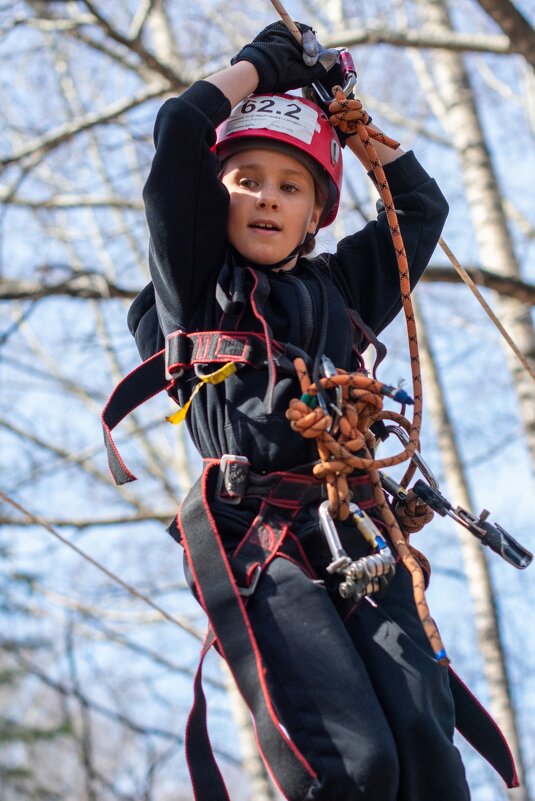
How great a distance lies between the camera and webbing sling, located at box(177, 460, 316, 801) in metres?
2.34

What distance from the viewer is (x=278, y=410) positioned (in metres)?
2.58

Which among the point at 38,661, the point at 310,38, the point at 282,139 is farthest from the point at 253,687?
the point at 38,661

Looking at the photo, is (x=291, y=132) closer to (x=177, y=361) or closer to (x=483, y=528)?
(x=177, y=361)

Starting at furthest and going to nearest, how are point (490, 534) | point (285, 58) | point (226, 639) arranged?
point (285, 58) < point (490, 534) < point (226, 639)

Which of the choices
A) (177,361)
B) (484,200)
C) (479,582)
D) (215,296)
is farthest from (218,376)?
(479,582)

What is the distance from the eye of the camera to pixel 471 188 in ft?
25.3

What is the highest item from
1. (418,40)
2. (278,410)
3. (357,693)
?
(418,40)

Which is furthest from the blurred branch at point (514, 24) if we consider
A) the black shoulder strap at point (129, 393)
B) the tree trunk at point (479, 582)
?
the tree trunk at point (479, 582)

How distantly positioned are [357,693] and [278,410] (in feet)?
2.00

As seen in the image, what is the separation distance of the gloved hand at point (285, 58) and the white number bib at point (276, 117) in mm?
74

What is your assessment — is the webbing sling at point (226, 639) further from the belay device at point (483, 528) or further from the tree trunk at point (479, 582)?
the tree trunk at point (479, 582)

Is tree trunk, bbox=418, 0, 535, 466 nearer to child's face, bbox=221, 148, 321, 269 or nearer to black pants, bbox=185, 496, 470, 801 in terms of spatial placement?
child's face, bbox=221, 148, 321, 269

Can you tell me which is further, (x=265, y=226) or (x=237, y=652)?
(x=265, y=226)

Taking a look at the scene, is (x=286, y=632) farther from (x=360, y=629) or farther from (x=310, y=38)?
(x=310, y=38)
